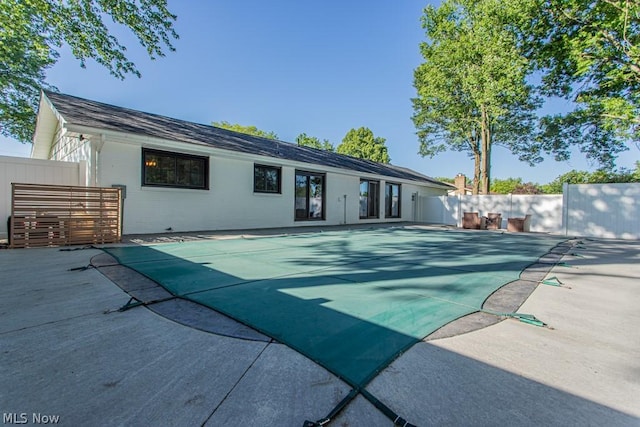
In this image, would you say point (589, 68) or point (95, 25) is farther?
point (589, 68)

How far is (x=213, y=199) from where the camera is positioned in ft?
30.0

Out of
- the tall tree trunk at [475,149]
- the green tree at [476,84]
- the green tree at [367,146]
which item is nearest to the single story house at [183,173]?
the green tree at [476,84]

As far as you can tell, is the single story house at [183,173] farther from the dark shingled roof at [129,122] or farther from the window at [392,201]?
the window at [392,201]

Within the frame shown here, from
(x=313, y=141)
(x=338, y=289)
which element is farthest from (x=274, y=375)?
(x=313, y=141)

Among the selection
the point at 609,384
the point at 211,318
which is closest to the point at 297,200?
the point at 211,318

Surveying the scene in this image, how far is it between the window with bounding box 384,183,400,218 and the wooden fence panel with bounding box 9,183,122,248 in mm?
12596

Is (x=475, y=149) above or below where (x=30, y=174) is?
above

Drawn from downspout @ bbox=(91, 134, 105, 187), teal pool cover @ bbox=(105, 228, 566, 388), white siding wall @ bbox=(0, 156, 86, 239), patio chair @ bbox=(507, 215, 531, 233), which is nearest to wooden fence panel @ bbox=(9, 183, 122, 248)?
downspout @ bbox=(91, 134, 105, 187)

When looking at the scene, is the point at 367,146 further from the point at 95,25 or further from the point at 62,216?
the point at 62,216

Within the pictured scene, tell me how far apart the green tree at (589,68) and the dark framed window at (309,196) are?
483 inches

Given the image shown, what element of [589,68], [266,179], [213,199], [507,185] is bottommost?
[213,199]

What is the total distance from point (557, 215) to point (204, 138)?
47.8 ft

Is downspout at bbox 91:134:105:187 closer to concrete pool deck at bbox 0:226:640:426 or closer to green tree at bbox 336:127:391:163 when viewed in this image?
concrete pool deck at bbox 0:226:640:426

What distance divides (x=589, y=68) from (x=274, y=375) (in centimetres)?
1752
